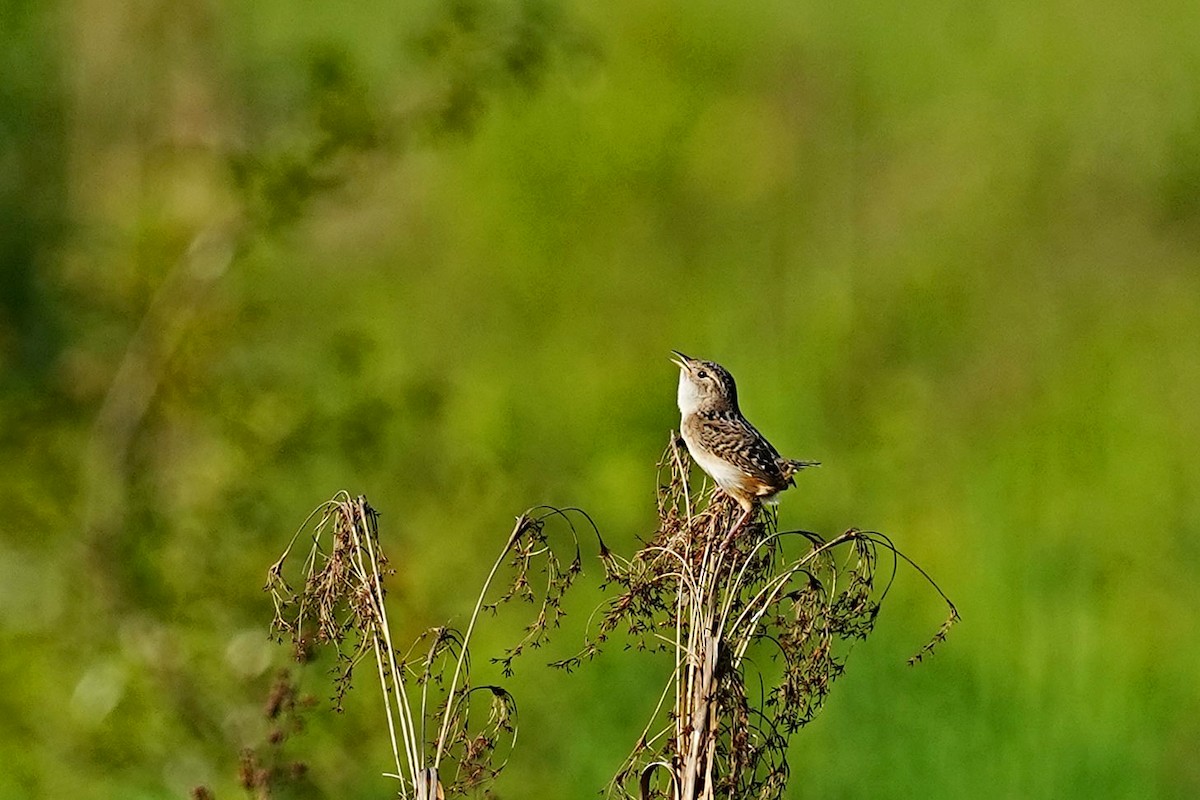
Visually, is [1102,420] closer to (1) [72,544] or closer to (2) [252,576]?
(2) [252,576]

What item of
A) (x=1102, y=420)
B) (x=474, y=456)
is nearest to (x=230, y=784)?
(x=474, y=456)

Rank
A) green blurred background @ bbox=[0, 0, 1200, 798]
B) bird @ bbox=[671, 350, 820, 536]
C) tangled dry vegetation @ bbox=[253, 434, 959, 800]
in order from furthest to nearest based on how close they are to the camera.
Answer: green blurred background @ bbox=[0, 0, 1200, 798] < bird @ bbox=[671, 350, 820, 536] < tangled dry vegetation @ bbox=[253, 434, 959, 800]

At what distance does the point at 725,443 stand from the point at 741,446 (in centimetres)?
5

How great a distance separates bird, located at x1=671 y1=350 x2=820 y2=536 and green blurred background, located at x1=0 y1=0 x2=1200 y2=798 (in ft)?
3.89

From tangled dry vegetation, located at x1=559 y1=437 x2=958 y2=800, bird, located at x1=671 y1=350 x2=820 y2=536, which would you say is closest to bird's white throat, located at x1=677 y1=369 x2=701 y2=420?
bird, located at x1=671 y1=350 x2=820 y2=536

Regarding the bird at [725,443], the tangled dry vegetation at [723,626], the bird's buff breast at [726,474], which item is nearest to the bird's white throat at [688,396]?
the bird at [725,443]

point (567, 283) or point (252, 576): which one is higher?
point (567, 283)

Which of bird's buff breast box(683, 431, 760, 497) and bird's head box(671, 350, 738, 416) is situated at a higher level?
bird's head box(671, 350, 738, 416)

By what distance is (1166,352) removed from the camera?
6.76 meters

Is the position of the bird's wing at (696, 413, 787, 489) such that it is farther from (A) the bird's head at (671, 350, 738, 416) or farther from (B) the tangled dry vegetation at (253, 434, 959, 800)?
(B) the tangled dry vegetation at (253, 434, 959, 800)

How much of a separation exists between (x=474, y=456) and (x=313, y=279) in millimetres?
3044

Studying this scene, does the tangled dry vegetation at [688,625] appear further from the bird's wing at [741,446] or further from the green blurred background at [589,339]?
the green blurred background at [589,339]

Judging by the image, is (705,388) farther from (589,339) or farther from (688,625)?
(589,339)

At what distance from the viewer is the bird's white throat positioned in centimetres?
318
